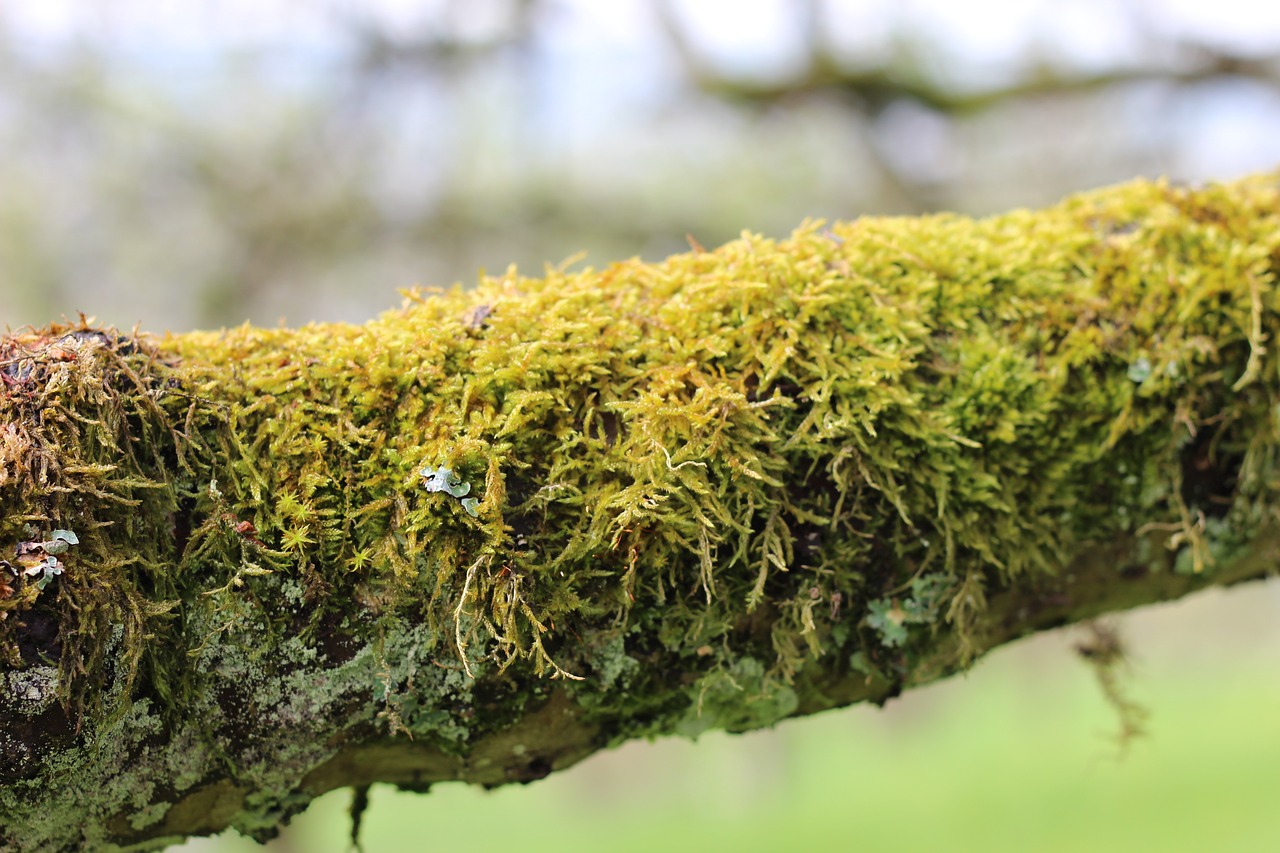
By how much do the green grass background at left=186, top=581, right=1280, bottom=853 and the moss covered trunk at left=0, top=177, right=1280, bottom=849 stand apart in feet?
19.5

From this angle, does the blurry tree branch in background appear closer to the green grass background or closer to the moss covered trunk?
the green grass background

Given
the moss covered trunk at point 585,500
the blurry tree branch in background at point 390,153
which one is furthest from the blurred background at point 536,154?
the moss covered trunk at point 585,500

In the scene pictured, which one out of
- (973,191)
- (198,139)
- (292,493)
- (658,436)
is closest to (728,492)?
(658,436)

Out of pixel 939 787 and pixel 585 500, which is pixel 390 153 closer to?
pixel 585 500

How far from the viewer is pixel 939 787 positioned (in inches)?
417

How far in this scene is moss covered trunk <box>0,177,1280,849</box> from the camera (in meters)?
1.15

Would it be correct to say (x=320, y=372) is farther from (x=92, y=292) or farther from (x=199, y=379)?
(x=92, y=292)

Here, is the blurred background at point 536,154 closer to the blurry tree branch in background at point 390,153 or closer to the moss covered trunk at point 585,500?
the blurry tree branch in background at point 390,153

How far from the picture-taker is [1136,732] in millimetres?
1984

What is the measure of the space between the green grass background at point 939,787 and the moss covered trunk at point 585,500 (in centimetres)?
595

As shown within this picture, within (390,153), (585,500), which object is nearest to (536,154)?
(390,153)

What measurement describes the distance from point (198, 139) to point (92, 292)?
1658mm

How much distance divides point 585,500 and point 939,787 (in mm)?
10994

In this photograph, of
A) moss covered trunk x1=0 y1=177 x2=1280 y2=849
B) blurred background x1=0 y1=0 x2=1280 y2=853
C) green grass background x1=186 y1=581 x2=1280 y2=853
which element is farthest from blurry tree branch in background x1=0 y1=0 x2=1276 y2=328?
moss covered trunk x1=0 y1=177 x2=1280 y2=849
